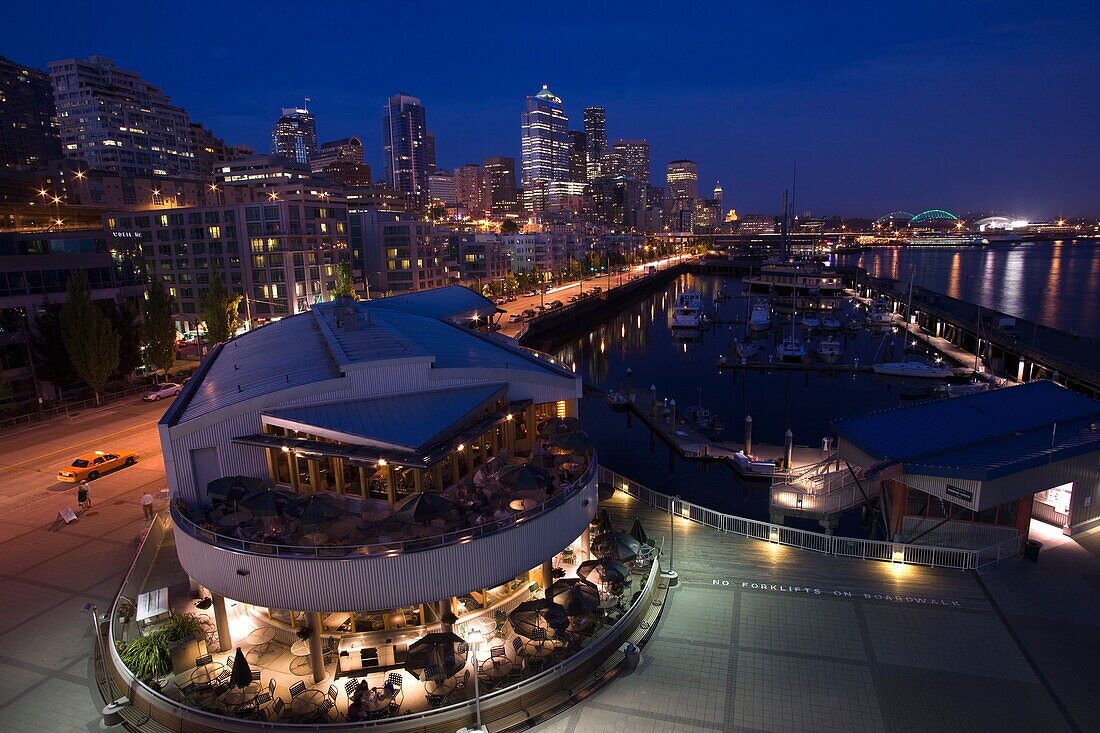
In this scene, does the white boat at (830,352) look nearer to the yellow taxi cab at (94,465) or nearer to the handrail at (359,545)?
the handrail at (359,545)

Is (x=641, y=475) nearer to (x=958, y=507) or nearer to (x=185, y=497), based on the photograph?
(x=958, y=507)

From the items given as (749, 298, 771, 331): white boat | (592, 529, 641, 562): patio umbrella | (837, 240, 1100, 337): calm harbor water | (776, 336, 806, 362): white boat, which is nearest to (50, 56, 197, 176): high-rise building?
(749, 298, 771, 331): white boat

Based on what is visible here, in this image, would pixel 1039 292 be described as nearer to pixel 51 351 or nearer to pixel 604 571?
pixel 604 571

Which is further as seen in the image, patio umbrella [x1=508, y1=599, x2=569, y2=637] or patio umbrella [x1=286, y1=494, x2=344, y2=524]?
patio umbrella [x1=286, y1=494, x2=344, y2=524]

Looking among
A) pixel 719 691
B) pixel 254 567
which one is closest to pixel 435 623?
pixel 254 567

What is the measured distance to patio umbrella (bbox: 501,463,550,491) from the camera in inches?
722

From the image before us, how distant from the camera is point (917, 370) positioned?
6266cm

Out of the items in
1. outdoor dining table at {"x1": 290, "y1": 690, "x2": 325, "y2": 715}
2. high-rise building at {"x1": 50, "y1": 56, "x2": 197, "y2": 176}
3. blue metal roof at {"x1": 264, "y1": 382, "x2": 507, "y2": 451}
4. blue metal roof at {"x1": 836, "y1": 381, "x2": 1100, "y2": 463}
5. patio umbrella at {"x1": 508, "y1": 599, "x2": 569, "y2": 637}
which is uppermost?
high-rise building at {"x1": 50, "y1": 56, "x2": 197, "y2": 176}

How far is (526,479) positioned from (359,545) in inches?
203

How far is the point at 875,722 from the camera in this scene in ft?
46.9

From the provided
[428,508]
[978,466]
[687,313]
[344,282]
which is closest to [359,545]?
[428,508]

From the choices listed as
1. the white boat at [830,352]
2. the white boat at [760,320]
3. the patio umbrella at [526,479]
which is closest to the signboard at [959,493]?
the patio umbrella at [526,479]

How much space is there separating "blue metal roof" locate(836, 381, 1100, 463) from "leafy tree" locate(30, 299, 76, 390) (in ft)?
172

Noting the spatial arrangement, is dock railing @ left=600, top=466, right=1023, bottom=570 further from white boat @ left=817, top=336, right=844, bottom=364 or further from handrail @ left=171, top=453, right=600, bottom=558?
white boat @ left=817, top=336, right=844, bottom=364
